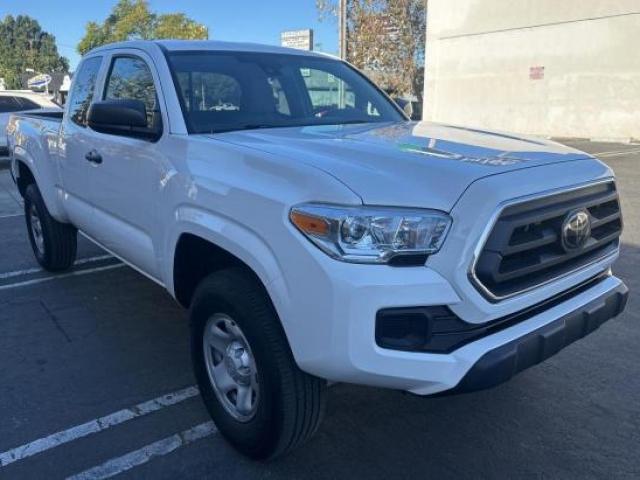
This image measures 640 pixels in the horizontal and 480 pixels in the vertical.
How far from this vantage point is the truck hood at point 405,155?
221 cm

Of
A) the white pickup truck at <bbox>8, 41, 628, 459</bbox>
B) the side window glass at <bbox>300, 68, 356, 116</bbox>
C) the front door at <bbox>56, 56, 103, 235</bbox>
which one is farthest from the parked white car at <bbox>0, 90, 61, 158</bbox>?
the white pickup truck at <bbox>8, 41, 628, 459</bbox>

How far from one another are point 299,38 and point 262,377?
22706mm

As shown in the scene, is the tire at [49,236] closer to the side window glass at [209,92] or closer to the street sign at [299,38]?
the side window glass at [209,92]

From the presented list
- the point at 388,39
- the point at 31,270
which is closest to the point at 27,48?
the point at 388,39

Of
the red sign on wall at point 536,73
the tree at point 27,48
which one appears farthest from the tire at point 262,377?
the tree at point 27,48

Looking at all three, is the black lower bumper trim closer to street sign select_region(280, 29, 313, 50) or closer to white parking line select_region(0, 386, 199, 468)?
white parking line select_region(0, 386, 199, 468)

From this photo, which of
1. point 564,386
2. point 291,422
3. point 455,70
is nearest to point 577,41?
point 455,70

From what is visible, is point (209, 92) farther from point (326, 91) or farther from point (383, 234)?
point (383, 234)

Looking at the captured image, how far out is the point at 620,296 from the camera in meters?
2.88

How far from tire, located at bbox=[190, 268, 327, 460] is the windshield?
979 millimetres

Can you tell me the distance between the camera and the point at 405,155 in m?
2.50

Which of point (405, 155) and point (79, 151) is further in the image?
point (79, 151)

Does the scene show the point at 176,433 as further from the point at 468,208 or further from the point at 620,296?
the point at 620,296

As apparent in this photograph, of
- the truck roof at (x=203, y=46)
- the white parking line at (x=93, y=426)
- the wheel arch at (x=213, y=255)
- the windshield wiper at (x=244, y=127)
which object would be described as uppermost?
the truck roof at (x=203, y=46)
